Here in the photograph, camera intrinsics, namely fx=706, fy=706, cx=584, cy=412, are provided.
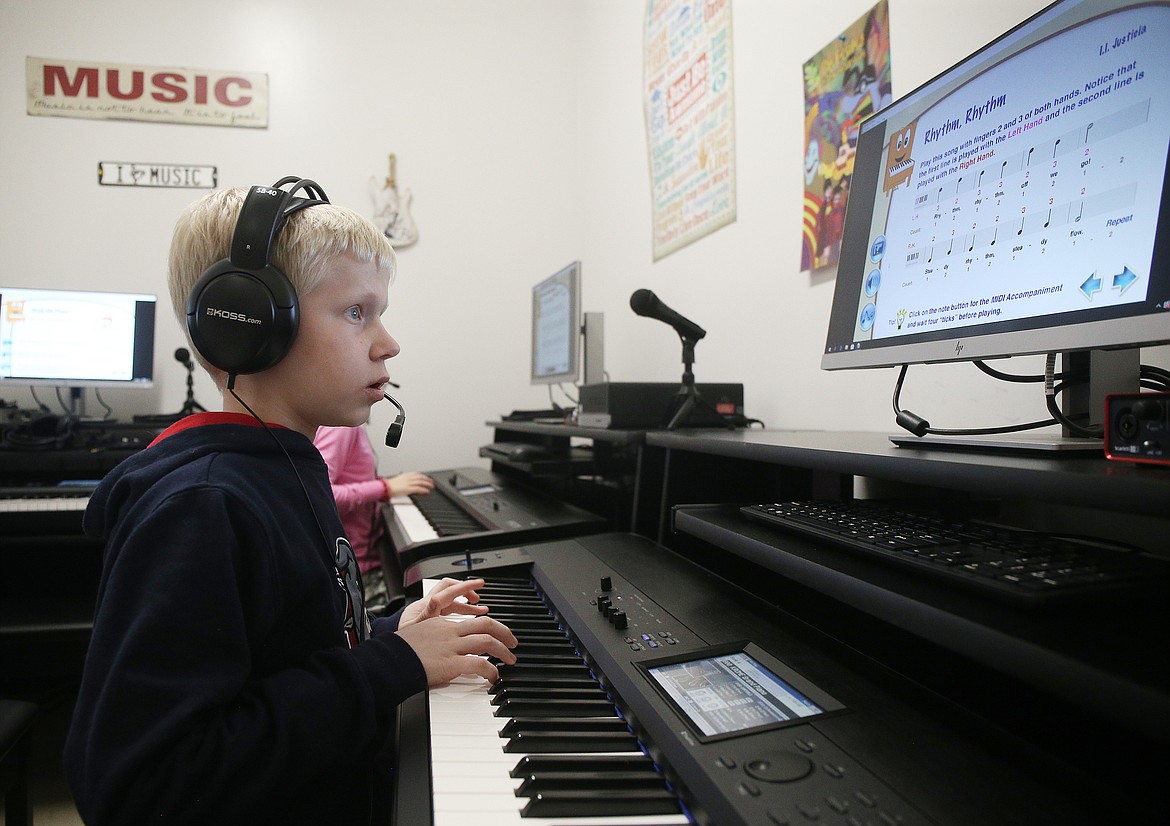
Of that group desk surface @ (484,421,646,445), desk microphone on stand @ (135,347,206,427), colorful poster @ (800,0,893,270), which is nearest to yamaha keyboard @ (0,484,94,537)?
desk microphone on stand @ (135,347,206,427)

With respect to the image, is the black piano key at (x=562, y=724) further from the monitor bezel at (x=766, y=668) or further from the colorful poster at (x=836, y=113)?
the colorful poster at (x=836, y=113)

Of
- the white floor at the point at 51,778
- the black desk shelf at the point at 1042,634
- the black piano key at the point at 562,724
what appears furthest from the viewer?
the white floor at the point at 51,778

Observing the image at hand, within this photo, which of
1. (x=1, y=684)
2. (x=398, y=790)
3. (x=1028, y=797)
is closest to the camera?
(x=1028, y=797)

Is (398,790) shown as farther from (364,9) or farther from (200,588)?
(364,9)

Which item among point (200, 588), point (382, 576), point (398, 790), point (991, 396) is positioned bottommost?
point (382, 576)

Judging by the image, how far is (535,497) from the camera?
1841 millimetres

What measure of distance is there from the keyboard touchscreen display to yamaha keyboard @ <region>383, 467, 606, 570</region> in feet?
2.33

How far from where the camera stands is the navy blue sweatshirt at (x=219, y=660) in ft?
1.89

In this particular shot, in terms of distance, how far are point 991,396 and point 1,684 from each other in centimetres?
281

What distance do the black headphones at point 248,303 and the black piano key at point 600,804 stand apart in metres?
0.51

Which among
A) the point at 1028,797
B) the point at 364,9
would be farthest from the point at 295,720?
the point at 364,9

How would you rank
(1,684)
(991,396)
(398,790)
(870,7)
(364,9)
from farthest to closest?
(364,9) < (1,684) < (870,7) < (991,396) < (398,790)

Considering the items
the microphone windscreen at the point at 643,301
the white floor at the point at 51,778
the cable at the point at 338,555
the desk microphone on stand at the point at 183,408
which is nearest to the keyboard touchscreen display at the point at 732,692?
the cable at the point at 338,555

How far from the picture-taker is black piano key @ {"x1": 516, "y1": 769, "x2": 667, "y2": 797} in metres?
0.55
